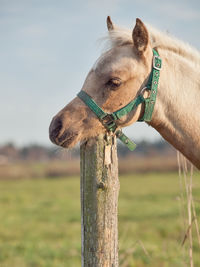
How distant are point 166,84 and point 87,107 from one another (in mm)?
675

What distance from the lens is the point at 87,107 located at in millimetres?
2959

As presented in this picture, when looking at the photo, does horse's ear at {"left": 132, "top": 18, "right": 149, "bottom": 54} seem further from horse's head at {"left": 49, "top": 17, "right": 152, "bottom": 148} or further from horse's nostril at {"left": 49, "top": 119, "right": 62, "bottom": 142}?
horse's nostril at {"left": 49, "top": 119, "right": 62, "bottom": 142}

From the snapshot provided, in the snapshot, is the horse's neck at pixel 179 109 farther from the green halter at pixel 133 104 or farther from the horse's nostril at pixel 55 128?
the horse's nostril at pixel 55 128

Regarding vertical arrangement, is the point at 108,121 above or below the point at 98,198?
above

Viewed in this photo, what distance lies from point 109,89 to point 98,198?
2.83 ft

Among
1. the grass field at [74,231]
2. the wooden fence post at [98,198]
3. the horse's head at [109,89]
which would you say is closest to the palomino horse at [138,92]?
the horse's head at [109,89]

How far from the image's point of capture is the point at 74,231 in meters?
11.8

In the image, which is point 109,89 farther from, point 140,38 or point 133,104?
point 140,38

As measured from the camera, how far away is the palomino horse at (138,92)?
2.95 metres

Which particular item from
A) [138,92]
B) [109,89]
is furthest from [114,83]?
[138,92]

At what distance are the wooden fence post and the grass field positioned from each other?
0.90 meters

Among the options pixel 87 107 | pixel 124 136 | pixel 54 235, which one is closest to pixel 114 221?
pixel 124 136

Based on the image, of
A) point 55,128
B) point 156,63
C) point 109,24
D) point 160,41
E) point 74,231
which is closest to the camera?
point 55,128

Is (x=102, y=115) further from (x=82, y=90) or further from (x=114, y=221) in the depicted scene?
(x=114, y=221)
